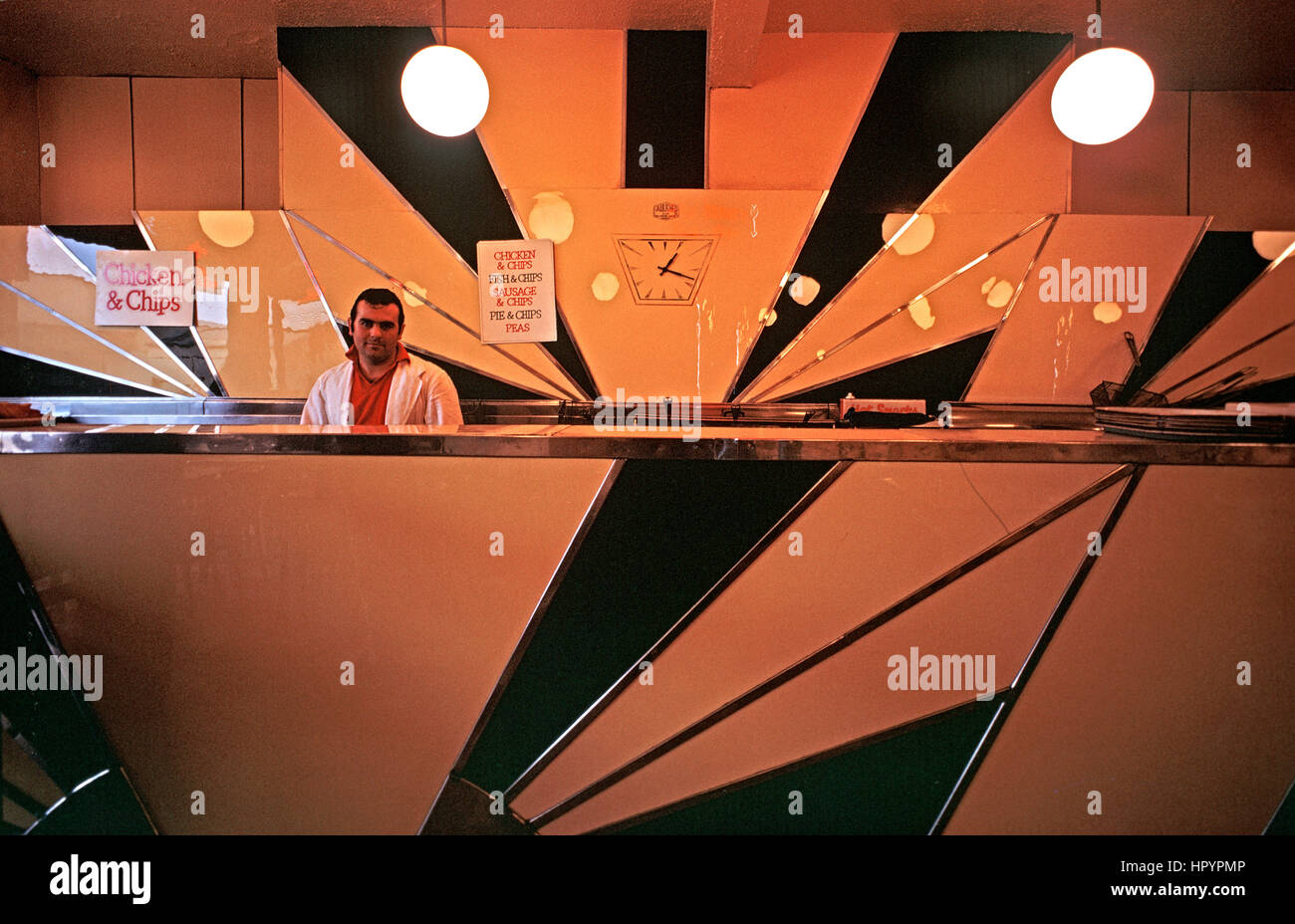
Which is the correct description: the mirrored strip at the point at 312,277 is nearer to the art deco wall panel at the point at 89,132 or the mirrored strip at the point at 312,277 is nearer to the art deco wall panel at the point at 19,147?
the art deco wall panel at the point at 89,132

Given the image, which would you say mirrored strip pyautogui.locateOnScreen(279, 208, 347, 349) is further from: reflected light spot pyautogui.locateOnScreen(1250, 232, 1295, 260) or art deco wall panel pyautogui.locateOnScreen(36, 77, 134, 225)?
reflected light spot pyautogui.locateOnScreen(1250, 232, 1295, 260)

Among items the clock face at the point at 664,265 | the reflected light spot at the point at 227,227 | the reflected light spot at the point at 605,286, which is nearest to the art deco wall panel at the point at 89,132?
A: the reflected light spot at the point at 227,227

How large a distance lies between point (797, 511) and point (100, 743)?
1308 mm

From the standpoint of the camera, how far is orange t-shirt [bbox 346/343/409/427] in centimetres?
262

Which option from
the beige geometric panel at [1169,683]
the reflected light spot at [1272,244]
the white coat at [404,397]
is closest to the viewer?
the beige geometric panel at [1169,683]

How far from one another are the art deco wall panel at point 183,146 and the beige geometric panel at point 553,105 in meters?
1.27

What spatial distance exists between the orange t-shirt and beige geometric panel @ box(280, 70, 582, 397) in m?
0.49

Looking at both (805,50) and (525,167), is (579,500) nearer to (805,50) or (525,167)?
(525,167)

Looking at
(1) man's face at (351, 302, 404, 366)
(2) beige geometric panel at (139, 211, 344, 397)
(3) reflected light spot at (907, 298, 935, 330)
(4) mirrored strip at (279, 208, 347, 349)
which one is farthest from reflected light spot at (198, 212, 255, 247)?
(3) reflected light spot at (907, 298, 935, 330)

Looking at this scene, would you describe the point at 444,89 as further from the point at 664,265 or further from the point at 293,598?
the point at 293,598

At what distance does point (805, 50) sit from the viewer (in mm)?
3029

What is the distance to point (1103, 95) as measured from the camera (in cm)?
221

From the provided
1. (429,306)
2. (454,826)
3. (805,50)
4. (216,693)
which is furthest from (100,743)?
(805,50)

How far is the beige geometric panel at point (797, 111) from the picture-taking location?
119 inches
